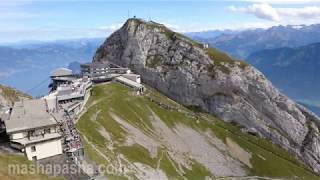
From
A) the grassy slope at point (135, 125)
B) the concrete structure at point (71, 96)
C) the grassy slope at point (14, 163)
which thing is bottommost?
the grassy slope at point (135, 125)

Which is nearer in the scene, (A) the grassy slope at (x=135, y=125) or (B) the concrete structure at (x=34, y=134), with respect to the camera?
(B) the concrete structure at (x=34, y=134)

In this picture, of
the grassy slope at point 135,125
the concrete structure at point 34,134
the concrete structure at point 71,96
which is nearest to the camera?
the concrete structure at point 34,134

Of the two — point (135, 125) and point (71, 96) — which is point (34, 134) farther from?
point (135, 125)

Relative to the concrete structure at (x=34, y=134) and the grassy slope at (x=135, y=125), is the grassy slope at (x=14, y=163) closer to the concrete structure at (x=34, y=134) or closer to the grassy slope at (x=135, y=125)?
the concrete structure at (x=34, y=134)

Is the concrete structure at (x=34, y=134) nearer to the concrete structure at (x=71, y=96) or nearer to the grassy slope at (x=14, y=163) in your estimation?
the grassy slope at (x=14, y=163)

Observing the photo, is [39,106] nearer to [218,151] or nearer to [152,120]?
[152,120]

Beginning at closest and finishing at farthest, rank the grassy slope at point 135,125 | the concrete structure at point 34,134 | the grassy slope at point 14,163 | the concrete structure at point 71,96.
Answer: the grassy slope at point 14,163, the concrete structure at point 34,134, the grassy slope at point 135,125, the concrete structure at point 71,96

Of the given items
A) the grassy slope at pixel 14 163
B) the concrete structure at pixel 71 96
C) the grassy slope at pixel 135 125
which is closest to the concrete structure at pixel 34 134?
the grassy slope at pixel 14 163

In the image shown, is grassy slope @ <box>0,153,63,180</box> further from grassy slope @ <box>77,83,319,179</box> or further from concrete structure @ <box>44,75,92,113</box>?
concrete structure @ <box>44,75,92,113</box>

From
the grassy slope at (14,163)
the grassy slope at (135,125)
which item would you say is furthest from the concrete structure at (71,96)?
the grassy slope at (14,163)

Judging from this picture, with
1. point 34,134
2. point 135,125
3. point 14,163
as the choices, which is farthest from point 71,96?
point 14,163

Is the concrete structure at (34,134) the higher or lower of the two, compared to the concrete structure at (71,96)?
higher
